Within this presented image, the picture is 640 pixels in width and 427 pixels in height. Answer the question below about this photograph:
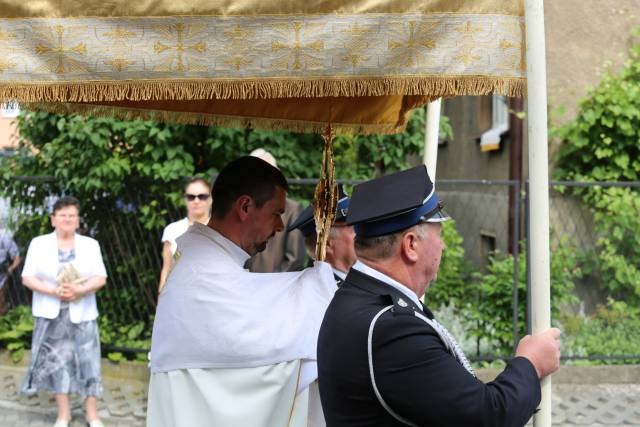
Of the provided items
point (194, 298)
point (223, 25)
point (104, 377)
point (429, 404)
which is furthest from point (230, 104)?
point (104, 377)

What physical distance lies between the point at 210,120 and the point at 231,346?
5.23 feet

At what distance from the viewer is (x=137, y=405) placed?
8.52m

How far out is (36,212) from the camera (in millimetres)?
9461

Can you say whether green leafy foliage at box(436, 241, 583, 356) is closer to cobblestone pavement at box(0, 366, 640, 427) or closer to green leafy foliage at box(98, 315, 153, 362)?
cobblestone pavement at box(0, 366, 640, 427)

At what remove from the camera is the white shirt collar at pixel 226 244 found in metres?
3.25

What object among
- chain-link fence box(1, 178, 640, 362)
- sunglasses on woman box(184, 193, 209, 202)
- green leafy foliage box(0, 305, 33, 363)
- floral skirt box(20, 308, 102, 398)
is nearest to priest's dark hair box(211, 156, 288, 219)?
sunglasses on woman box(184, 193, 209, 202)

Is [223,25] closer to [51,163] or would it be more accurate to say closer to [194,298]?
[194,298]

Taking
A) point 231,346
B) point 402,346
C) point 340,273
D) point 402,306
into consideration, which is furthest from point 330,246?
point 402,346

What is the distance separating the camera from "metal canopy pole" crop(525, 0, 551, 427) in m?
2.60

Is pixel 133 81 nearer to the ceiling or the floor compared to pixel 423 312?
nearer to the ceiling

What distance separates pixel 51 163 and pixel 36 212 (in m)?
0.49

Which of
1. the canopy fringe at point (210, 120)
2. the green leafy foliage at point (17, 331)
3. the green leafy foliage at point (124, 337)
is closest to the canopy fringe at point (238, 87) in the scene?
the canopy fringe at point (210, 120)

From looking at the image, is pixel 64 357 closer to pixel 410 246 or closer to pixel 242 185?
pixel 242 185

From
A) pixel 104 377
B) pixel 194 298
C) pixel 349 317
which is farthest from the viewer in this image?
pixel 104 377
